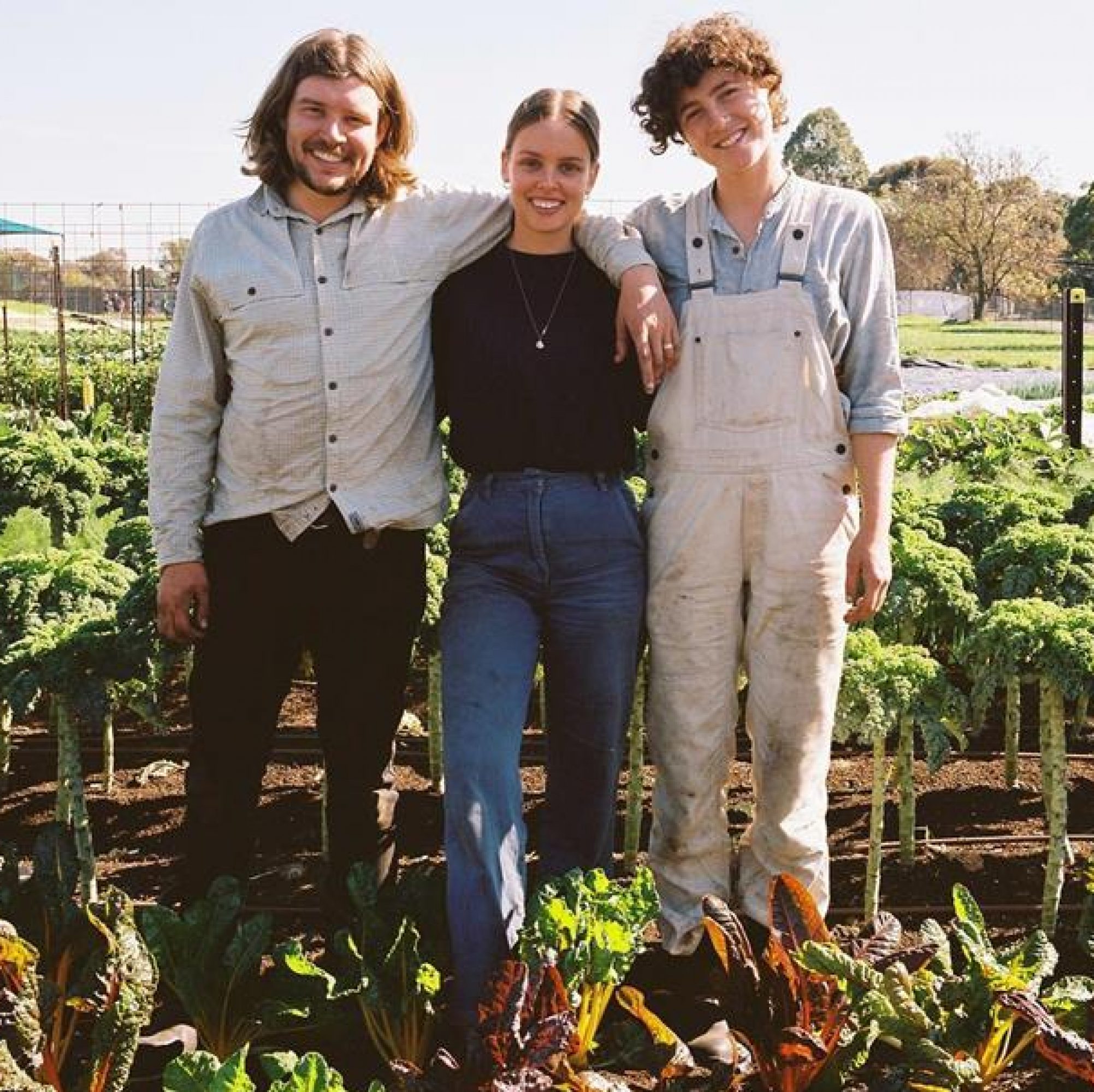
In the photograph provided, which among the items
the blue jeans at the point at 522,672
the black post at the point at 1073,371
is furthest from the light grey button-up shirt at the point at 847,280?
the black post at the point at 1073,371

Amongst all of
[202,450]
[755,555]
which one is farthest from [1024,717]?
[202,450]

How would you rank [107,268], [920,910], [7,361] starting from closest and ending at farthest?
[920,910] → [7,361] → [107,268]

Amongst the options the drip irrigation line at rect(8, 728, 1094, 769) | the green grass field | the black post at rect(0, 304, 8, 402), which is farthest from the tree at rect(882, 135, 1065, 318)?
the drip irrigation line at rect(8, 728, 1094, 769)

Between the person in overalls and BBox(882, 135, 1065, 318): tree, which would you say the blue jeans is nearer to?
the person in overalls

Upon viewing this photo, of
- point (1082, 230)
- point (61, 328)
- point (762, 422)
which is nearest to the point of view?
point (762, 422)

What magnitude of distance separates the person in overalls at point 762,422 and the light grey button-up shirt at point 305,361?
253 millimetres

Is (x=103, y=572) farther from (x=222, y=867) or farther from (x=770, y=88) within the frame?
(x=770, y=88)

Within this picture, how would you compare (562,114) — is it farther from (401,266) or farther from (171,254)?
(171,254)

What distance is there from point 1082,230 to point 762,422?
178 ft

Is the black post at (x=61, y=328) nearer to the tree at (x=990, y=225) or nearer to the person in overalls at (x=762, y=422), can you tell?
the person in overalls at (x=762, y=422)

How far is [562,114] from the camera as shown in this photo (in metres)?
3.00

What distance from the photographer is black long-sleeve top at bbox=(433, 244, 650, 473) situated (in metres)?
3.07

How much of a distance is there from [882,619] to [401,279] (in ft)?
5.96

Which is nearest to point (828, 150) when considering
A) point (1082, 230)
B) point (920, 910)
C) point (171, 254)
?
point (1082, 230)
